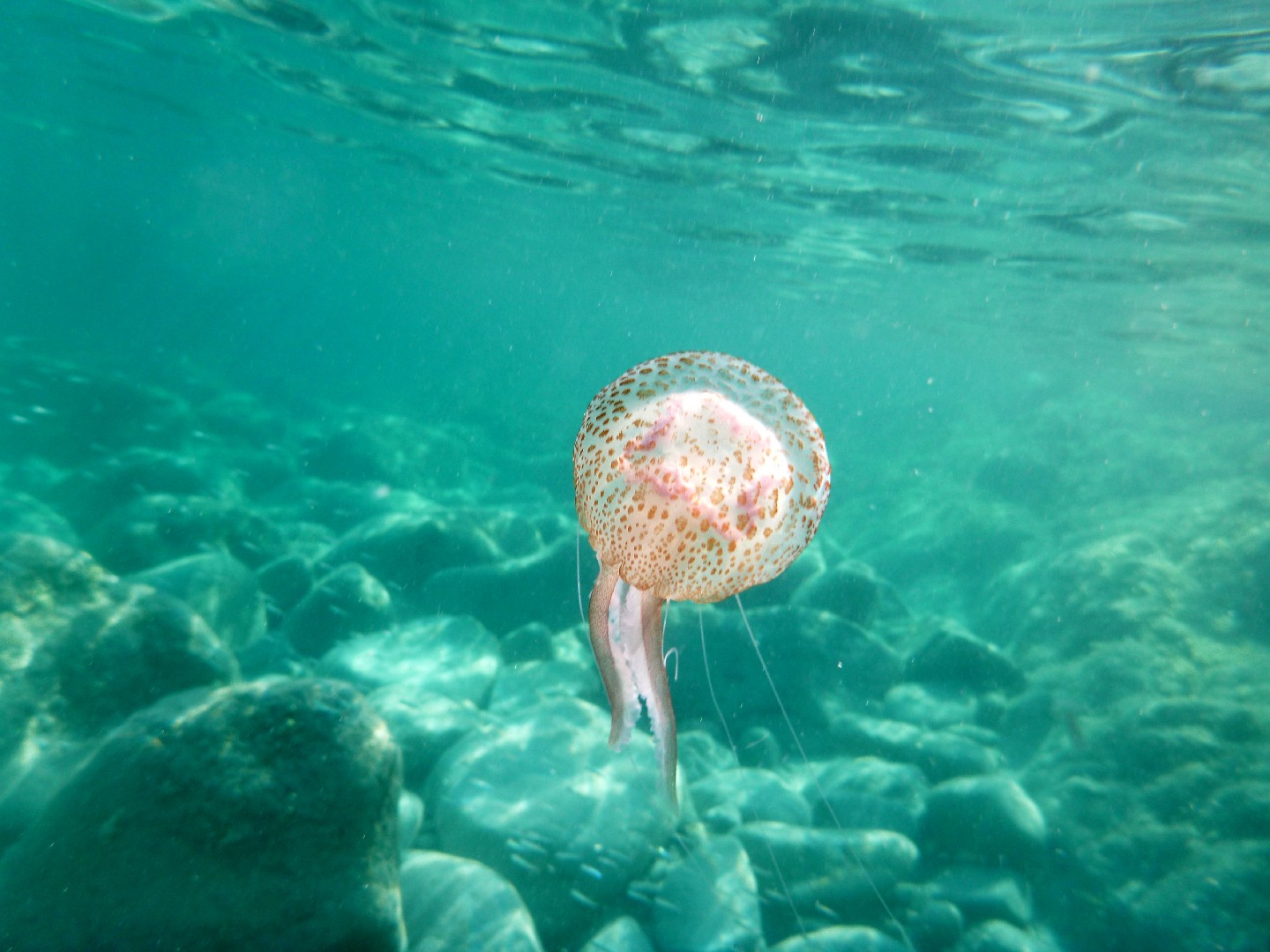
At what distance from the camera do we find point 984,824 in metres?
5.92

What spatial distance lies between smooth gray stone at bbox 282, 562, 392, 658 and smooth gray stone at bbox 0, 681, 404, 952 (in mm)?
3992

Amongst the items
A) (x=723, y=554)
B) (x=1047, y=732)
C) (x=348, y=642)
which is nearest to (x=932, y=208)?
(x=1047, y=732)

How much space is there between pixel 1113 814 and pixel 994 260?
1570 centimetres

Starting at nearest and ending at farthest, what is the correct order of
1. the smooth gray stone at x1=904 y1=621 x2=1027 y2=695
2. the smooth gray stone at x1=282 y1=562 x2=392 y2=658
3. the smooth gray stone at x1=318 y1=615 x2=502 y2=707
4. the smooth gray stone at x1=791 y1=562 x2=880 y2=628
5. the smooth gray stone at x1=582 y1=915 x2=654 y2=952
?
1. the smooth gray stone at x1=582 y1=915 x2=654 y2=952
2. the smooth gray stone at x1=318 y1=615 x2=502 y2=707
3. the smooth gray stone at x1=282 y1=562 x2=392 y2=658
4. the smooth gray stone at x1=904 y1=621 x2=1027 y2=695
5. the smooth gray stone at x1=791 y1=562 x2=880 y2=628

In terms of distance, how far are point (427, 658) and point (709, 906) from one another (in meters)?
3.67

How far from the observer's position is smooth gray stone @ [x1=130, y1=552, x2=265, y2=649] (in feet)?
23.1

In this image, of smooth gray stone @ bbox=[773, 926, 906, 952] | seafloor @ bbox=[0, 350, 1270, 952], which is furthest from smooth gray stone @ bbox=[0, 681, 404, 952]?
smooth gray stone @ bbox=[773, 926, 906, 952]

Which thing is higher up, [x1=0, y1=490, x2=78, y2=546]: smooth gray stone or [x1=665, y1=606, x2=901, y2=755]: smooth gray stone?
[x1=665, y1=606, x2=901, y2=755]: smooth gray stone

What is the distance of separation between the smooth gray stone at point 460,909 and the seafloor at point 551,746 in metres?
0.02

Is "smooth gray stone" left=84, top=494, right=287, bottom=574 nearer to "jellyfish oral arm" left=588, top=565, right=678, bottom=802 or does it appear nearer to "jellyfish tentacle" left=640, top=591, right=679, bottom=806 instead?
"jellyfish oral arm" left=588, top=565, right=678, bottom=802

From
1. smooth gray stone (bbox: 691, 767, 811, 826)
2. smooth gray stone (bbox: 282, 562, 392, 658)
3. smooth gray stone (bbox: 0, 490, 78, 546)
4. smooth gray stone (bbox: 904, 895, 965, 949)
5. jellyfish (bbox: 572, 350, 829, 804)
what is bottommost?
smooth gray stone (bbox: 0, 490, 78, 546)

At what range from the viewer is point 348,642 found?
7203 millimetres

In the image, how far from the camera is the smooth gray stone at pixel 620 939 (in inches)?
169

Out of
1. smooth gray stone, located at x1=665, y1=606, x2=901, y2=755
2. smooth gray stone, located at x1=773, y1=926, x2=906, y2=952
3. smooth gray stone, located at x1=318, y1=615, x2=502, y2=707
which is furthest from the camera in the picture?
smooth gray stone, located at x1=665, y1=606, x2=901, y2=755
